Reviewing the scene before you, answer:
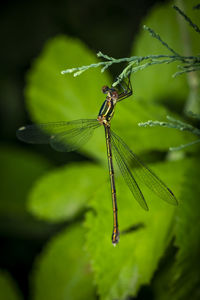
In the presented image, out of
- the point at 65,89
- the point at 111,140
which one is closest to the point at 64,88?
the point at 65,89

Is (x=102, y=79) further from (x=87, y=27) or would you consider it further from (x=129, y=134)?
(x=87, y=27)

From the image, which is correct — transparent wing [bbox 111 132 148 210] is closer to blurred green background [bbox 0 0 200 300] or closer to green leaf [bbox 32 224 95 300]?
blurred green background [bbox 0 0 200 300]

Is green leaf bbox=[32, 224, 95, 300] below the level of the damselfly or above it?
below

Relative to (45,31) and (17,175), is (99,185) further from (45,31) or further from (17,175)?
(45,31)

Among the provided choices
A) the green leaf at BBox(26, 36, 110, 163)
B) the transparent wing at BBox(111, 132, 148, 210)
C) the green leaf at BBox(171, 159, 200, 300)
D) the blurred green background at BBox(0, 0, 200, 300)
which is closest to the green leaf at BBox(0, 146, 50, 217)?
the blurred green background at BBox(0, 0, 200, 300)

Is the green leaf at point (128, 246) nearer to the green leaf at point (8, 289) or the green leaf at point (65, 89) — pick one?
the green leaf at point (65, 89)

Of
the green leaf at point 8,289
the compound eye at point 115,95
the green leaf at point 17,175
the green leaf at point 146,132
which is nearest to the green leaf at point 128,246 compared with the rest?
the green leaf at point 146,132
